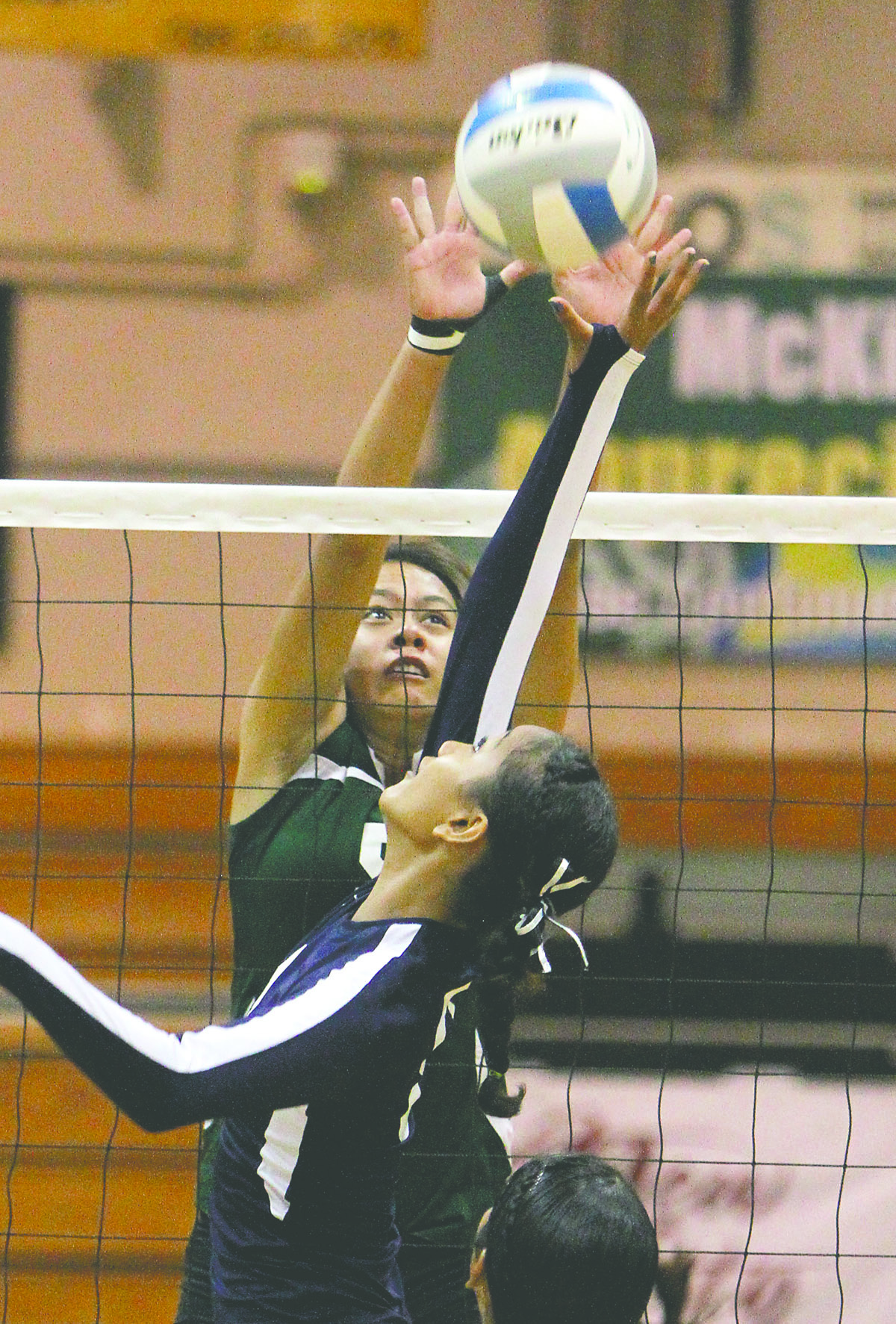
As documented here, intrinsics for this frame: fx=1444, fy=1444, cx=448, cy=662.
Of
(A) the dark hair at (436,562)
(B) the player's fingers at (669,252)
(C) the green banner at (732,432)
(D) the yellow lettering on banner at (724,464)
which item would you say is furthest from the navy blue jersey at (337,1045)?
(D) the yellow lettering on banner at (724,464)

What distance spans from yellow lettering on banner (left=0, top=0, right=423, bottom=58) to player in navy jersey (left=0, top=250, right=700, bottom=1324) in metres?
3.64

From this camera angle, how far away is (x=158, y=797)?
605 cm

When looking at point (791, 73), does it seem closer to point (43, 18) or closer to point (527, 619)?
point (43, 18)

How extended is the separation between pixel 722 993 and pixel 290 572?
93.6 inches

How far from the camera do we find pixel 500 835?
5.30 feet

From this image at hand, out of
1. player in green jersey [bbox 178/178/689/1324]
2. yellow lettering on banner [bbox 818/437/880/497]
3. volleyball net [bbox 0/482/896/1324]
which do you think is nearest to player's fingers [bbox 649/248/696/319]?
player in green jersey [bbox 178/178/689/1324]

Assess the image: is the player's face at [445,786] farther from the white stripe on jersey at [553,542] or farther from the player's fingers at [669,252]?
the player's fingers at [669,252]

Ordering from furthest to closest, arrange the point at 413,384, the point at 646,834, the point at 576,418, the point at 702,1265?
1. the point at 646,834
2. the point at 702,1265
3. the point at 413,384
4. the point at 576,418

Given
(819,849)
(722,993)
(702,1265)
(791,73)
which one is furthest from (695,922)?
(791,73)

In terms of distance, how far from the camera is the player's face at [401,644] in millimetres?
2359

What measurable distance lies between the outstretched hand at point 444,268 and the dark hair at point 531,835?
777mm

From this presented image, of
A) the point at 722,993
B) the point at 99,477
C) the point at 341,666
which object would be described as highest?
the point at 99,477

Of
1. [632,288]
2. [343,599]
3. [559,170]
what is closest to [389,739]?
[343,599]

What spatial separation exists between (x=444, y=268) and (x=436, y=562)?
52 centimetres
